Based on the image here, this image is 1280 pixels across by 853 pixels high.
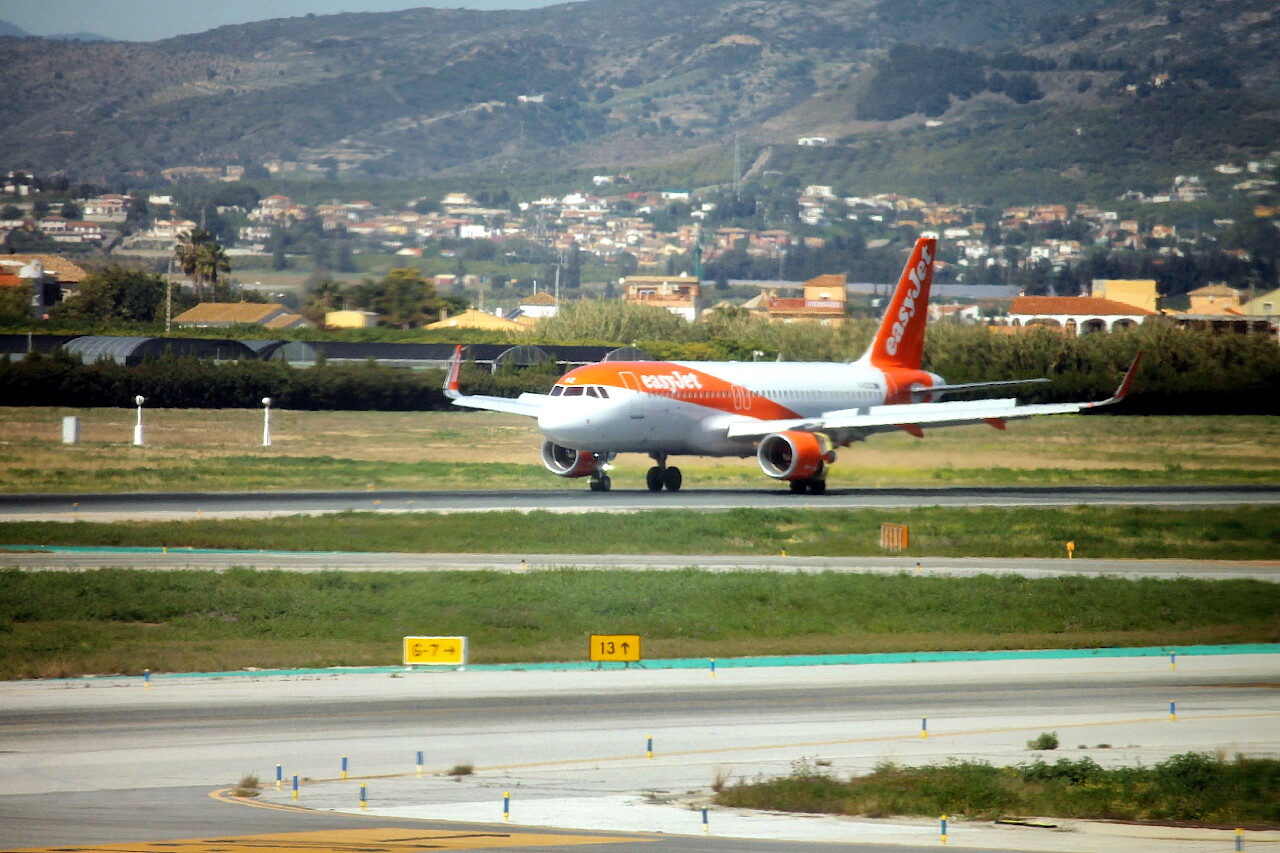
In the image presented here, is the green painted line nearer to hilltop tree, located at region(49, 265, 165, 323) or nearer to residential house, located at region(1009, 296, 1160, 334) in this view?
hilltop tree, located at region(49, 265, 165, 323)

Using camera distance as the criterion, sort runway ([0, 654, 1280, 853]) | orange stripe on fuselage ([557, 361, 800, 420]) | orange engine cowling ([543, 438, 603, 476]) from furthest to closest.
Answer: orange engine cowling ([543, 438, 603, 476])
orange stripe on fuselage ([557, 361, 800, 420])
runway ([0, 654, 1280, 853])

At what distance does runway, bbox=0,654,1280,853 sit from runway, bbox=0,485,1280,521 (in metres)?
20.4

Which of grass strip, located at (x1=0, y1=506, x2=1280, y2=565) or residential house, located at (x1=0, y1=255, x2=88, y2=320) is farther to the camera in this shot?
residential house, located at (x1=0, y1=255, x2=88, y2=320)

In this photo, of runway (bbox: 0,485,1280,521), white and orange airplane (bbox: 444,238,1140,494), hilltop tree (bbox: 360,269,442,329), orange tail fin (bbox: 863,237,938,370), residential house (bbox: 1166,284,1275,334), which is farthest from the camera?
residential house (bbox: 1166,284,1275,334)

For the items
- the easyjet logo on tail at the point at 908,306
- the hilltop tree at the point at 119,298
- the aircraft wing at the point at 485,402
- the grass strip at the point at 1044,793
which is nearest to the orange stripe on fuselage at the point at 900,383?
the easyjet logo on tail at the point at 908,306

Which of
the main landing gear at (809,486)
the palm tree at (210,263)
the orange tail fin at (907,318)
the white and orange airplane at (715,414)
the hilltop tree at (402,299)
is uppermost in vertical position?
the palm tree at (210,263)

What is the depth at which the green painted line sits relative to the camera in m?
26.4

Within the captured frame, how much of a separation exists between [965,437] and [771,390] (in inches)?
486

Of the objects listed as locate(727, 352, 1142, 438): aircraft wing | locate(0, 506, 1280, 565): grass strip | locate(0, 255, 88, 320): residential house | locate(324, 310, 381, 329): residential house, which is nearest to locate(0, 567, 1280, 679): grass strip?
locate(0, 506, 1280, 565): grass strip

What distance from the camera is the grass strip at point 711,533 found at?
1606 inches

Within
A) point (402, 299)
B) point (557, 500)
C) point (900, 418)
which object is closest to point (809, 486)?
point (900, 418)

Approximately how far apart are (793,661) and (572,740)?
8033 mm

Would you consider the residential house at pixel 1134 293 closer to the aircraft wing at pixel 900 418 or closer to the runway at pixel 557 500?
the runway at pixel 557 500

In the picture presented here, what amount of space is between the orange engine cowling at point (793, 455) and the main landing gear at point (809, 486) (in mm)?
608
